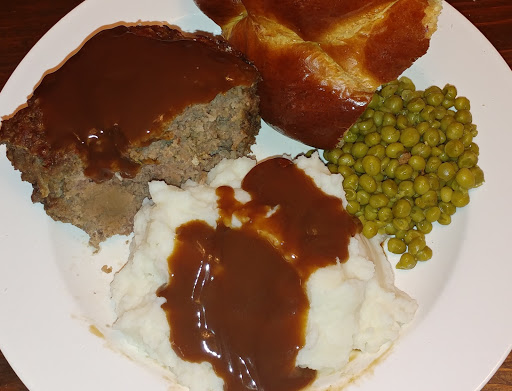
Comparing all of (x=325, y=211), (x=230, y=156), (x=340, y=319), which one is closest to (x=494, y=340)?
(x=340, y=319)

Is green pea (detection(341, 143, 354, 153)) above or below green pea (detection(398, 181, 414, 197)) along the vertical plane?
above

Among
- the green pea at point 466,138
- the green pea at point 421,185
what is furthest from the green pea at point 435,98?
the green pea at point 421,185

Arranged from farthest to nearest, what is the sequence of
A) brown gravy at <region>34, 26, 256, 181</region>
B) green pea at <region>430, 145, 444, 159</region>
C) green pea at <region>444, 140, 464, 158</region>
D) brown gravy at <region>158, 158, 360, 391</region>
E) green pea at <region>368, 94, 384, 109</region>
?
green pea at <region>368, 94, 384, 109</region> < green pea at <region>430, 145, 444, 159</region> < green pea at <region>444, 140, 464, 158</region> < brown gravy at <region>34, 26, 256, 181</region> < brown gravy at <region>158, 158, 360, 391</region>

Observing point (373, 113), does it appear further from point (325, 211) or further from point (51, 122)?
point (51, 122)

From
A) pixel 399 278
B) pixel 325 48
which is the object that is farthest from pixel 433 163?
pixel 325 48

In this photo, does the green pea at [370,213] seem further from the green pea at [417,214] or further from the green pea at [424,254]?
the green pea at [424,254]

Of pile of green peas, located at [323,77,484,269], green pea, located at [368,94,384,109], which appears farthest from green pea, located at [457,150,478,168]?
green pea, located at [368,94,384,109]

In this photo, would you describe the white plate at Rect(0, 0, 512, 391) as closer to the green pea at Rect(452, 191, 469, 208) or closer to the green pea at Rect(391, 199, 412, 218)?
the green pea at Rect(452, 191, 469, 208)
